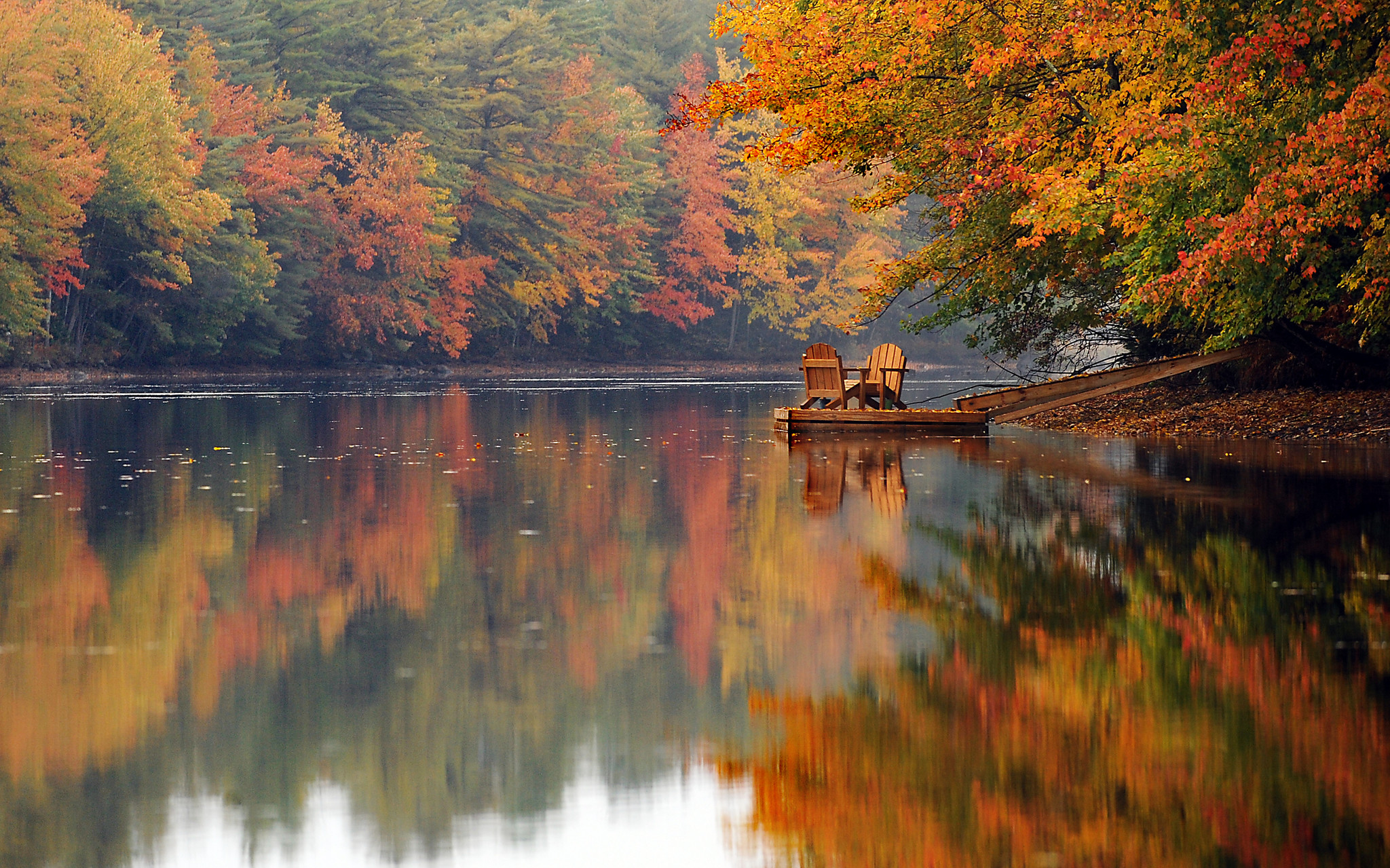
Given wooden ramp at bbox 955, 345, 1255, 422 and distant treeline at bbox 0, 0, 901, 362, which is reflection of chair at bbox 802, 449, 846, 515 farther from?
distant treeline at bbox 0, 0, 901, 362

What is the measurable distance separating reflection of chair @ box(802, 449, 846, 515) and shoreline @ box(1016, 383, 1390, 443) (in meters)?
5.96

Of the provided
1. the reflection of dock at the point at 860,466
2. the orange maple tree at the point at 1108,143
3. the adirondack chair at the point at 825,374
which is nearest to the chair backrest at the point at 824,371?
the adirondack chair at the point at 825,374

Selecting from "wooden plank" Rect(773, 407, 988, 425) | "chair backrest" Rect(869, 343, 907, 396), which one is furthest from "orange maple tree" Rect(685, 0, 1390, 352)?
"wooden plank" Rect(773, 407, 988, 425)

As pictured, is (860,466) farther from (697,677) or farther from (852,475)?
(697,677)

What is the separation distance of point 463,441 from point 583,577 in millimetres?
15137

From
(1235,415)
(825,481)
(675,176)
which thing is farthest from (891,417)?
(675,176)

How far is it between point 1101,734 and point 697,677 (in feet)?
6.31

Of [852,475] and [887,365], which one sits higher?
[887,365]

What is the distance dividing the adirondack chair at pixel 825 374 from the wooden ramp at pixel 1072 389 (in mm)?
1882

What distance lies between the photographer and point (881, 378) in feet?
96.0

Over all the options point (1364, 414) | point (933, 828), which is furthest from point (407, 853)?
point (1364, 414)

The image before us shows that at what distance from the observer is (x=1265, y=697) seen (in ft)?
24.2

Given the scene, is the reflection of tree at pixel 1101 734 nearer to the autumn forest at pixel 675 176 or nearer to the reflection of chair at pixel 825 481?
the reflection of chair at pixel 825 481

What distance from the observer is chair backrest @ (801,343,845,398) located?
95.0 ft
